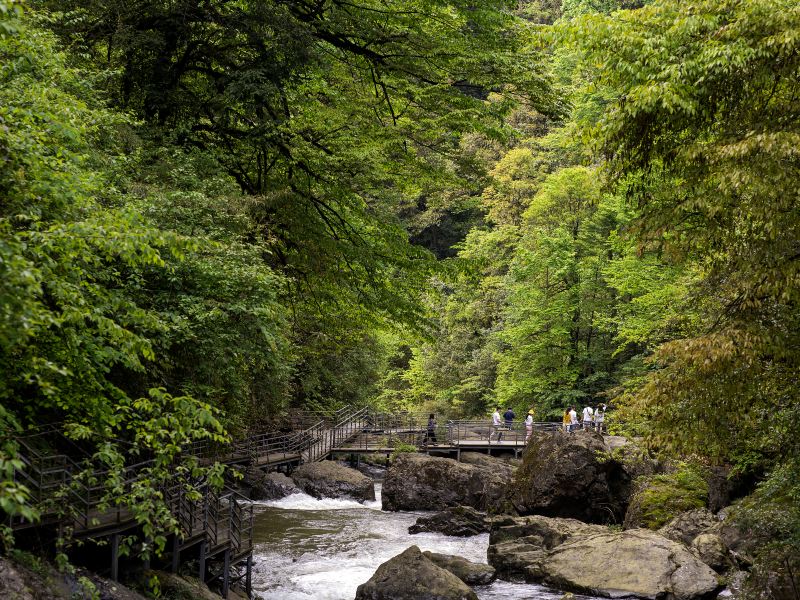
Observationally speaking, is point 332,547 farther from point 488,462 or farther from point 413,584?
point 488,462

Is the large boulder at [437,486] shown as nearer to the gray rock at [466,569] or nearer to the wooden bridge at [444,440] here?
the wooden bridge at [444,440]

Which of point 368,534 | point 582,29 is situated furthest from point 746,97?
point 368,534

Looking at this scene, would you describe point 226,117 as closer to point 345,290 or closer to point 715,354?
point 345,290

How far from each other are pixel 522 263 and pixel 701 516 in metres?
22.3

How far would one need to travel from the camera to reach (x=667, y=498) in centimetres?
1856

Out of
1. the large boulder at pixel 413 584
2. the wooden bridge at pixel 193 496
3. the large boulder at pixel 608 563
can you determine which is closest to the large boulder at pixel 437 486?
the wooden bridge at pixel 193 496

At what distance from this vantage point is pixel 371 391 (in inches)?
1599

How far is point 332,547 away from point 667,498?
814cm

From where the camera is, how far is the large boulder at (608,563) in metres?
13.9

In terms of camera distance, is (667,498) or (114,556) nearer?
(114,556)

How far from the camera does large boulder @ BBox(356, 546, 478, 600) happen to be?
13.6m

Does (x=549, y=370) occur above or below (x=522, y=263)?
below

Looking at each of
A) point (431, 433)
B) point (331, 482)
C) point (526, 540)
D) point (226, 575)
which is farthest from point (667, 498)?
point (431, 433)

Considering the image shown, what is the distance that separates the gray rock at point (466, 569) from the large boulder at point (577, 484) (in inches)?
233
